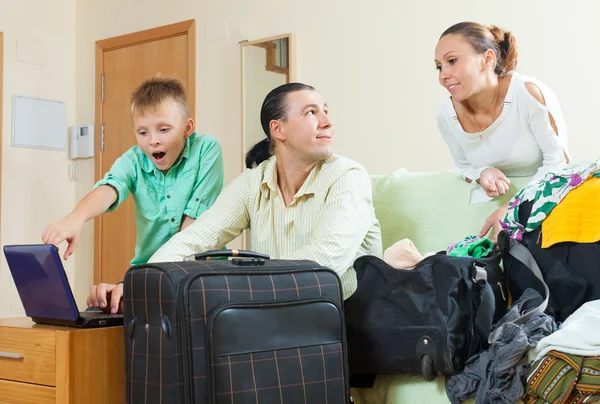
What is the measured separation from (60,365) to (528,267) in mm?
1107

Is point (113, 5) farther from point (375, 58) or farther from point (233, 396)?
point (233, 396)

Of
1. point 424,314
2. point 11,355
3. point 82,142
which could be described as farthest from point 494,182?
point 82,142

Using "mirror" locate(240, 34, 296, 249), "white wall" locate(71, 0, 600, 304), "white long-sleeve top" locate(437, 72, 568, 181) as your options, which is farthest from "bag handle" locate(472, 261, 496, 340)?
"mirror" locate(240, 34, 296, 249)

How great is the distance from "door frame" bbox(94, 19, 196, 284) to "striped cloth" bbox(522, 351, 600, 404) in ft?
9.77

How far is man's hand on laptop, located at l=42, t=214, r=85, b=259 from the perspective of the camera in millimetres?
1875

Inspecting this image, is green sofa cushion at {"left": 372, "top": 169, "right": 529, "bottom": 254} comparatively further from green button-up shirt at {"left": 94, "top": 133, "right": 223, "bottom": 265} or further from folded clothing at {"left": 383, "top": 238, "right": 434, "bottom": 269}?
green button-up shirt at {"left": 94, "top": 133, "right": 223, "bottom": 265}

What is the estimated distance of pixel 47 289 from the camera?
68.6 inches

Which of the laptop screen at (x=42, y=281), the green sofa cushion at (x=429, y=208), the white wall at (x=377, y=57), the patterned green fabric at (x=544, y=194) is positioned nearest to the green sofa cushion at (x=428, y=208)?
the green sofa cushion at (x=429, y=208)

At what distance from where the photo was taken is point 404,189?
2254mm

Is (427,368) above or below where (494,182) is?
below

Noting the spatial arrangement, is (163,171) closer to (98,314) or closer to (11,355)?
(98,314)

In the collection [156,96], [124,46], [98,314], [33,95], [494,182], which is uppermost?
[124,46]

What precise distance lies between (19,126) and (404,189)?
2.84 m

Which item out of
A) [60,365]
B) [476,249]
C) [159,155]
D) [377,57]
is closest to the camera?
[60,365]
